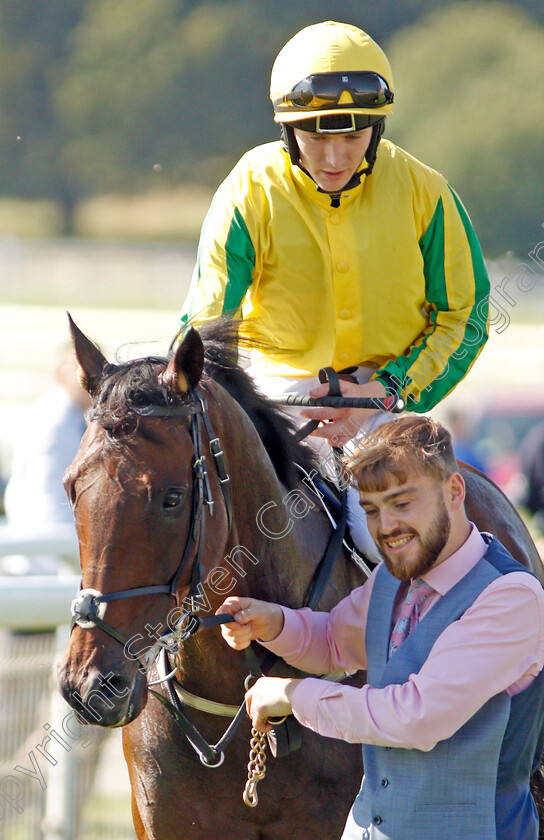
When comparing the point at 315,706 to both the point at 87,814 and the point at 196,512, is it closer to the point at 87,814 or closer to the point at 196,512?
the point at 196,512

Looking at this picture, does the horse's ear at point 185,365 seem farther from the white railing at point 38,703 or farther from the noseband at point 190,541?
the white railing at point 38,703

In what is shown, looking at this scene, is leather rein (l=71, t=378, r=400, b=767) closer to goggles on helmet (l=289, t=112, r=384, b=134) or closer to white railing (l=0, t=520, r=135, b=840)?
goggles on helmet (l=289, t=112, r=384, b=134)

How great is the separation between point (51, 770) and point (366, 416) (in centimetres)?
223

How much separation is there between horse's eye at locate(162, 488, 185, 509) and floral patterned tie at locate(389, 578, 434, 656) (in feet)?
1.80

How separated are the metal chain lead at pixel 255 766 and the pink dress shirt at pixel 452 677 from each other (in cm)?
39

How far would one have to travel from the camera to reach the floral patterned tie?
2.31m

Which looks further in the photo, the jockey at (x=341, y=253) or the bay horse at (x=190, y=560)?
the jockey at (x=341, y=253)

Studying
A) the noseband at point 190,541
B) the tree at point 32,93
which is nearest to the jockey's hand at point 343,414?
→ the noseband at point 190,541

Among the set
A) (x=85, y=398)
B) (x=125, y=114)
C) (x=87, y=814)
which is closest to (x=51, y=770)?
(x=87, y=814)

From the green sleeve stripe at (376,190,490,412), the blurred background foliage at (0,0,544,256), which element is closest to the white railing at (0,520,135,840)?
the green sleeve stripe at (376,190,490,412)

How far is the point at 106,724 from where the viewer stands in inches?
88.1

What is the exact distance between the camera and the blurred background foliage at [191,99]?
1563 inches

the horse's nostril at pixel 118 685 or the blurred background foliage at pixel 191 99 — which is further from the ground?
the horse's nostril at pixel 118 685

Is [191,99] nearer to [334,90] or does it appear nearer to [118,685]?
[334,90]
